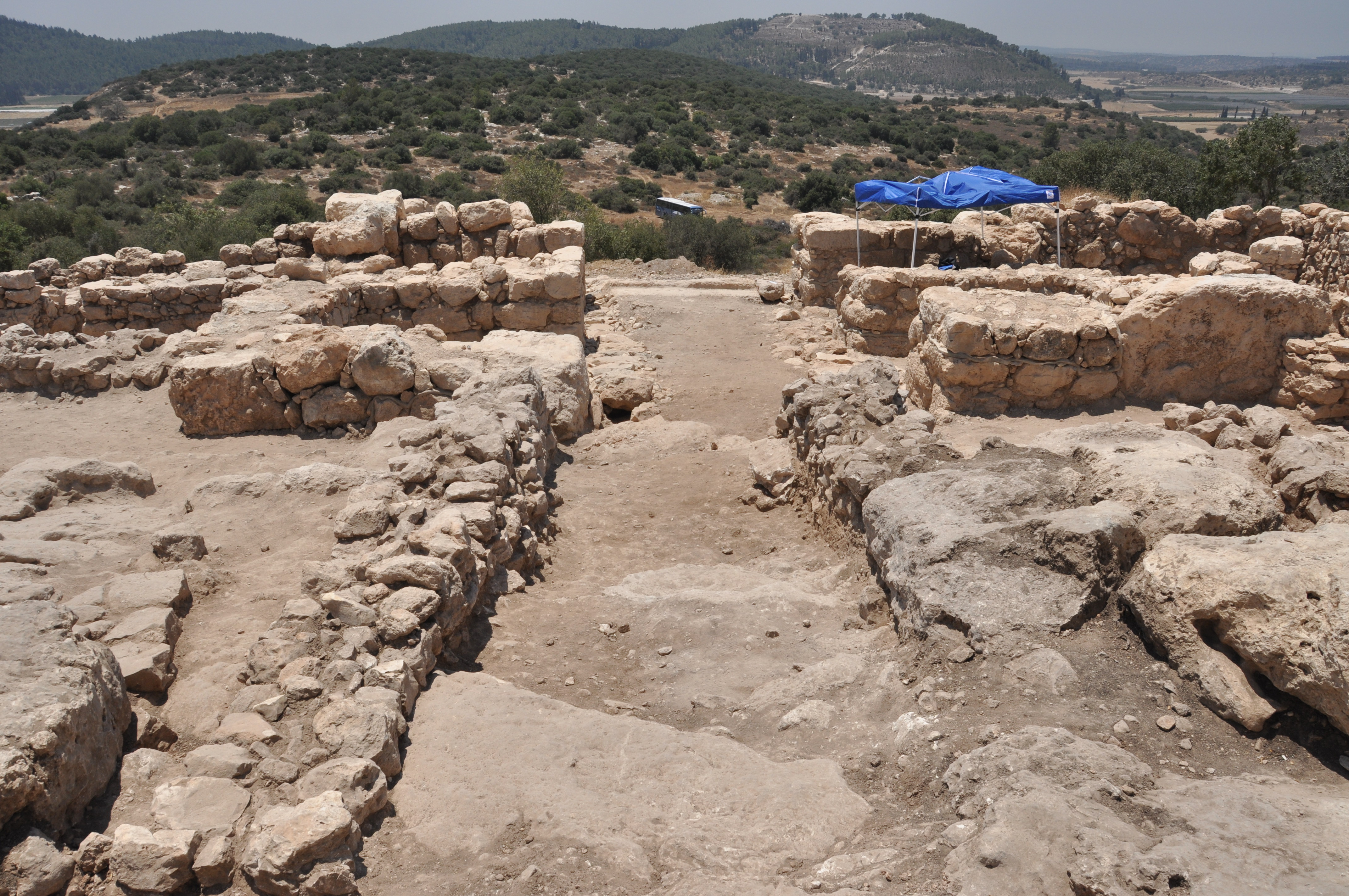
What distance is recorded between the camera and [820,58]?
15025 centimetres

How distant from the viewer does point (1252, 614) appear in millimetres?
3609

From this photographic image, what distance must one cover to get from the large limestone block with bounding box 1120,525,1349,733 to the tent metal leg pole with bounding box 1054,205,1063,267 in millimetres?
11489

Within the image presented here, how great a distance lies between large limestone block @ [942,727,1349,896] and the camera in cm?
255

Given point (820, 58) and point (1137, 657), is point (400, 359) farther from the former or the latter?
point (820, 58)

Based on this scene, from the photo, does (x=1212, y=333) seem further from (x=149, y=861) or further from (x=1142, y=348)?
(x=149, y=861)

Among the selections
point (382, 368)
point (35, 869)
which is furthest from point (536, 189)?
point (35, 869)

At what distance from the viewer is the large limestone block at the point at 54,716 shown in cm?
291

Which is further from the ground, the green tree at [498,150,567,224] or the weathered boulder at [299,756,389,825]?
the green tree at [498,150,567,224]

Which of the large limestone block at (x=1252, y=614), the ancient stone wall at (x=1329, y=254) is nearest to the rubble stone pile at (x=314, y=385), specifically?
the large limestone block at (x=1252, y=614)

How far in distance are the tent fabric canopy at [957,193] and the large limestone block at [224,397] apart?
29.6ft

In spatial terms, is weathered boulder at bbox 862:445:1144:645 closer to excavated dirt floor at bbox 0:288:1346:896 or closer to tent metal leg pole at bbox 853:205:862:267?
excavated dirt floor at bbox 0:288:1346:896

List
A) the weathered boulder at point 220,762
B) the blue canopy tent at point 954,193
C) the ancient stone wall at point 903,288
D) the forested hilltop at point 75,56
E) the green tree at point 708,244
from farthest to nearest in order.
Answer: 1. the forested hilltop at point 75,56
2. the green tree at point 708,244
3. the blue canopy tent at point 954,193
4. the ancient stone wall at point 903,288
5. the weathered boulder at point 220,762

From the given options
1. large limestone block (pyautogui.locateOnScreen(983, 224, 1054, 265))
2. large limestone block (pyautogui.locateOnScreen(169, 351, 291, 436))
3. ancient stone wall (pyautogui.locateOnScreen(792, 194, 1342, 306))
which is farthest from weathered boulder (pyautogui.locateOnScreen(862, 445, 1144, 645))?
large limestone block (pyautogui.locateOnScreen(983, 224, 1054, 265))

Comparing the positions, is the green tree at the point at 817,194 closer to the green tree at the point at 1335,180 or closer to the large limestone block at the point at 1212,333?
the green tree at the point at 1335,180
